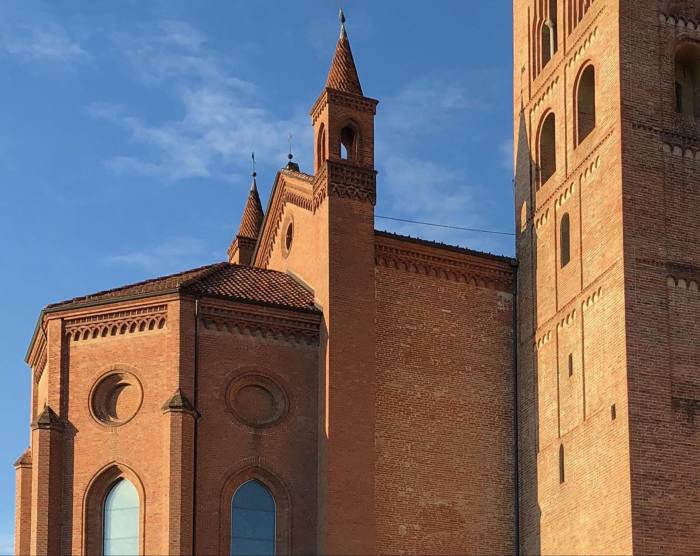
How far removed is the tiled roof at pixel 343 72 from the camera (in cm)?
3073

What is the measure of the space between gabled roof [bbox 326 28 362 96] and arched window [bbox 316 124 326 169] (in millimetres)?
1031

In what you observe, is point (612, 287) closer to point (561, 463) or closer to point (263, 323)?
point (561, 463)

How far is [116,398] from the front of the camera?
28.4 meters

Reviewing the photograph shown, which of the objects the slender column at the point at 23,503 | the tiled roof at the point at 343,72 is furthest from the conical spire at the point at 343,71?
the slender column at the point at 23,503

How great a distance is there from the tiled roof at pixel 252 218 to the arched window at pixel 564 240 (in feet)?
35.9

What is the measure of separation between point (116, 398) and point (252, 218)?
36.3 ft

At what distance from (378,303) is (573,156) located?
545 centimetres

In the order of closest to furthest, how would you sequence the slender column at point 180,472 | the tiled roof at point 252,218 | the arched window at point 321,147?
the slender column at point 180,472 < the arched window at point 321,147 < the tiled roof at point 252,218

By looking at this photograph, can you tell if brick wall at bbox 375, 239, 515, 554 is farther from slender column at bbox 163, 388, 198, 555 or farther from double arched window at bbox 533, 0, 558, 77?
double arched window at bbox 533, 0, 558, 77

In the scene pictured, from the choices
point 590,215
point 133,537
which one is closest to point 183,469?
point 133,537

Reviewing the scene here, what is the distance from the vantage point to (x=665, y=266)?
26.8 m

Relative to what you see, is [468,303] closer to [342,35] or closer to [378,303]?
[378,303]

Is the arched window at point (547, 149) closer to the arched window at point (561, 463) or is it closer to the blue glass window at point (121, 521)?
the arched window at point (561, 463)

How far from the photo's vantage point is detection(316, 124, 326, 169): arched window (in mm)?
30344
